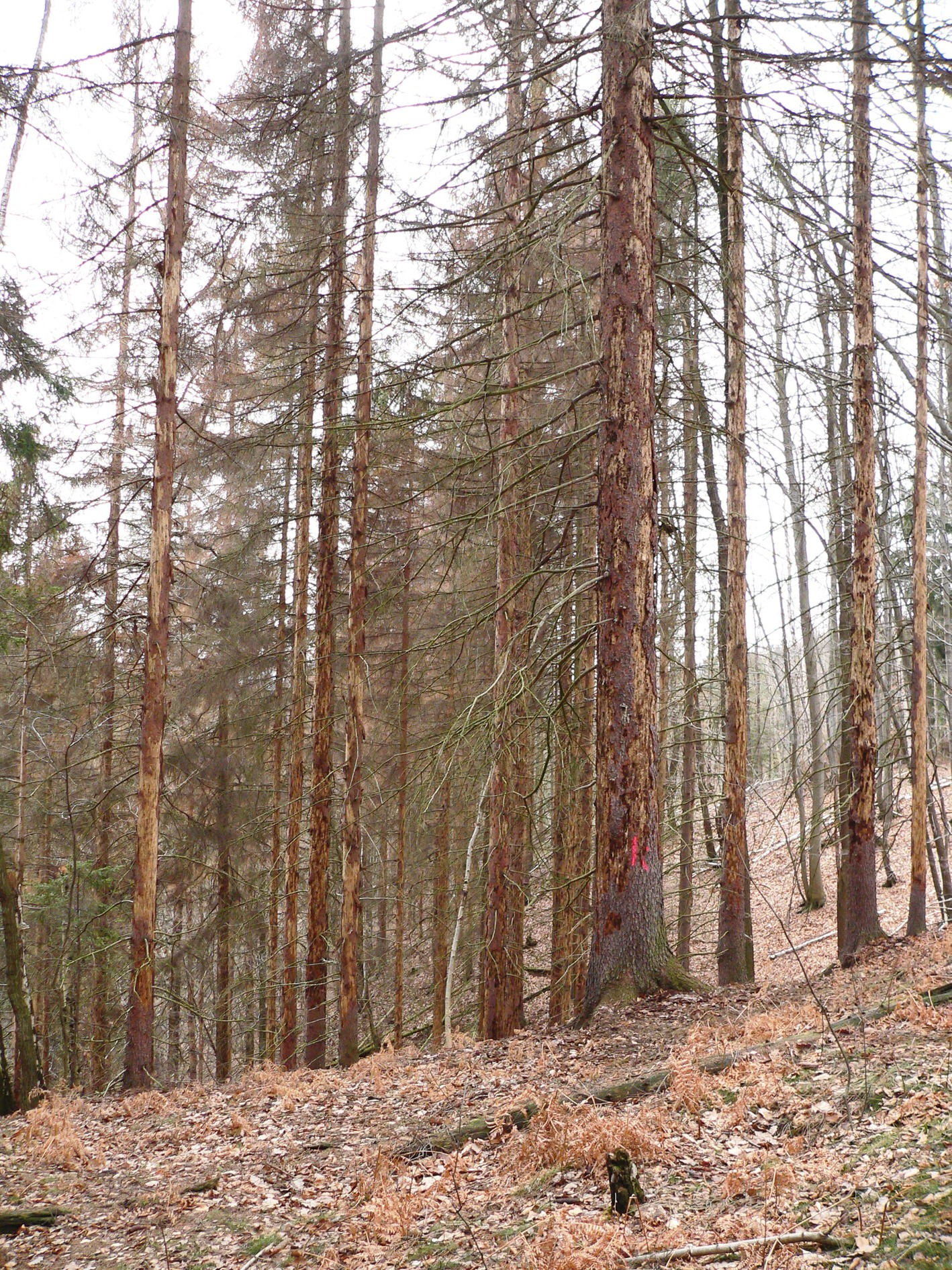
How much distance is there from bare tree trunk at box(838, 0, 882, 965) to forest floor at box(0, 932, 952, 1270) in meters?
2.18

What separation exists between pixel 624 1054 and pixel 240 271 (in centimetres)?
1060

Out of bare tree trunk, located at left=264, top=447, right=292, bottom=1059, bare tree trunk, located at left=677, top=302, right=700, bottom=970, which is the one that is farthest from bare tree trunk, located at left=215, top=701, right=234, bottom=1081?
bare tree trunk, located at left=677, top=302, right=700, bottom=970

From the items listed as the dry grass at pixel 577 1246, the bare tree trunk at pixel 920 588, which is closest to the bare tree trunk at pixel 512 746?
the bare tree trunk at pixel 920 588

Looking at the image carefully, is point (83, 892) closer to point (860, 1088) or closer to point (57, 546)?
point (57, 546)

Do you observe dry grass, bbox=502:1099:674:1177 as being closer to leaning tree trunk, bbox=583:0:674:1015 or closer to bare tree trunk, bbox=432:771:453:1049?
leaning tree trunk, bbox=583:0:674:1015

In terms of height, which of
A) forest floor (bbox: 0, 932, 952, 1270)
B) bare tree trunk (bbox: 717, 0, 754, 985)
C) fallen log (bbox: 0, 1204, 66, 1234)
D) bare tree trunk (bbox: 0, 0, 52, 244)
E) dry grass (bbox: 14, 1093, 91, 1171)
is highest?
bare tree trunk (bbox: 0, 0, 52, 244)

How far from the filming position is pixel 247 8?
38.7 feet

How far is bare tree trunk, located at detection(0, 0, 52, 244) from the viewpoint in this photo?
8945mm

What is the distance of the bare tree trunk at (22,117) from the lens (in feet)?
29.3

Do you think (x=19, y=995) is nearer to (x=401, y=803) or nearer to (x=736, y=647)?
(x=401, y=803)

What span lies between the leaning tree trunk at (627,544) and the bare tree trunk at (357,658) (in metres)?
4.38

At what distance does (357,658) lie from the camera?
11.3 metres

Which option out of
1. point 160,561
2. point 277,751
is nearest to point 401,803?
point 277,751

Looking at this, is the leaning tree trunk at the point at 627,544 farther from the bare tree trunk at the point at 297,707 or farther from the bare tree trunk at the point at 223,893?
the bare tree trunk at the point at 223,893
